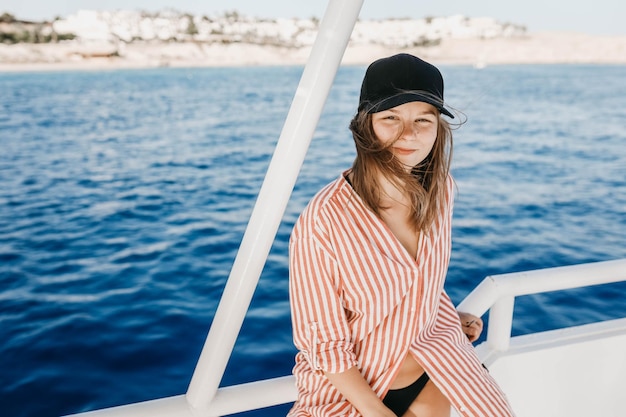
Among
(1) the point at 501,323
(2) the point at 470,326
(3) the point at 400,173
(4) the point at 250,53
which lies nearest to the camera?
(3) the point at 400,173

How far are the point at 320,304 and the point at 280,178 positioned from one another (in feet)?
0.86

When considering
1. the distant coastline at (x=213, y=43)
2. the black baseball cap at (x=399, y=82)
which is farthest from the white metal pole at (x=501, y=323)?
the distant coastline at (x=213, y=43)

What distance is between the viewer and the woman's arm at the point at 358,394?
1.01 metres

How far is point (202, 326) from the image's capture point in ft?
16.1

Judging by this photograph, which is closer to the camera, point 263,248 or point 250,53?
point 263,248

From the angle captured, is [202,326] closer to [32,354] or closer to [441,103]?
[32,354]

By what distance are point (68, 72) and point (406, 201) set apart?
207 feet

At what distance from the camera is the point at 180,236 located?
295 inches

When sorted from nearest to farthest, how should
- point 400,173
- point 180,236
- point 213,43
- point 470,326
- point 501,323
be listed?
point 400,173
point 470,326
point 501,323
point 180,236
point 213,43

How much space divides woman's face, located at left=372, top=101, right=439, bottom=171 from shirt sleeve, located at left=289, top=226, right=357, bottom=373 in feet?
0.81

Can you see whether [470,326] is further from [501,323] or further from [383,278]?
[383,278]

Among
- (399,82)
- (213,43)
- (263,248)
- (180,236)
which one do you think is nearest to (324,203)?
(263,248)

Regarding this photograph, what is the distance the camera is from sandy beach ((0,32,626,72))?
56.7 metres

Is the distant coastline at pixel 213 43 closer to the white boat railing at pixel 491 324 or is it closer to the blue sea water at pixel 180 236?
the blue sea water at pixel 180 236
